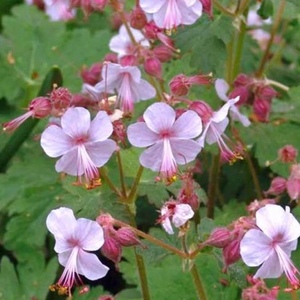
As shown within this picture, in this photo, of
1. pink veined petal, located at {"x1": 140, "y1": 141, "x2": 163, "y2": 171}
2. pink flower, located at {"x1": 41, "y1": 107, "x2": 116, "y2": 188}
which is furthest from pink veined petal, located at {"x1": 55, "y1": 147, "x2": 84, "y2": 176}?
pink veined petal, located at {"x1": 140, "y1": 141, "x2": 163, "y2": 171}

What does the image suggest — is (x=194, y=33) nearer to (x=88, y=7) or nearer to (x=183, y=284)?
(x=88, y=7)

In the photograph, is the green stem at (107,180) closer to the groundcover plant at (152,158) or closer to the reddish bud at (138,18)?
the groundcover plant at (152,158)

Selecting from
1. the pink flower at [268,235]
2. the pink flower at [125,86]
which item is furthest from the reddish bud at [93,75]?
the pink flower at [268,235]

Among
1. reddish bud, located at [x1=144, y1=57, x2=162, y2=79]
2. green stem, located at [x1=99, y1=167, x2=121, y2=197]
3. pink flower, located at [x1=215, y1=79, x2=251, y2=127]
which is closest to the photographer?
green stem, located at [x1=99, y1=167, x2=121, y2=197]

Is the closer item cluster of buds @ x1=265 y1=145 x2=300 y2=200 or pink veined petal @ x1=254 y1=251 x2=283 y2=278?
pink veined petal @ x1=254 y1=251 x2=283 y2=278

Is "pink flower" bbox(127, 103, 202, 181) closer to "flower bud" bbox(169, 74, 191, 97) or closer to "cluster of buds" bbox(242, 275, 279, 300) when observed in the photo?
"flower bud" bbox(169, 74, 191, 97)

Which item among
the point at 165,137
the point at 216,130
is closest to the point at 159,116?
the point at 165,137

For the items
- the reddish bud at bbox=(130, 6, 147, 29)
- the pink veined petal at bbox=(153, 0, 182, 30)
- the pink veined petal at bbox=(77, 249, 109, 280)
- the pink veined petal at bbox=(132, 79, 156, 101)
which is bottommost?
the pink veined petal at bbox=(132, 79, 156, 101)
